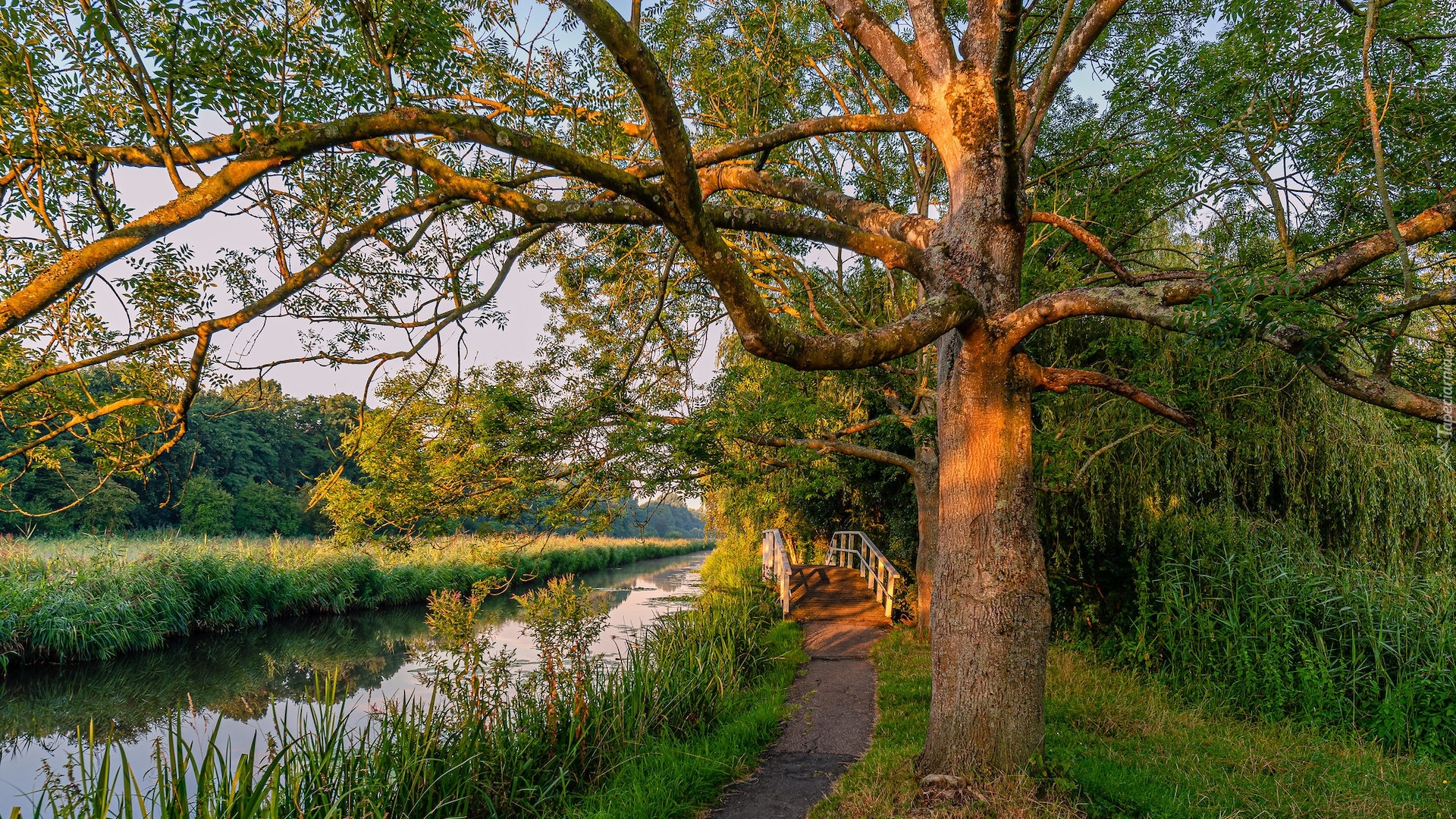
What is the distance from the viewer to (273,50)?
11.2 feet

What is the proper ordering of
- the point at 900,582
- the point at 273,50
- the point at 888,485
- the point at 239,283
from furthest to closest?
the point at 888,485 → the point at 900,582 → the point at 239,283 → the point at 273,50

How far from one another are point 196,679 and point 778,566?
1049 cm

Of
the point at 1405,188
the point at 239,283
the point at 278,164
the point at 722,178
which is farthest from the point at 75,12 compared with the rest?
→ the point at 1405,188

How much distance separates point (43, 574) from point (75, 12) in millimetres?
13011

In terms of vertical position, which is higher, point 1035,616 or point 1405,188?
point 1405,188

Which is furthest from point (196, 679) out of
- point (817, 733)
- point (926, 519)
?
point (926, 519)

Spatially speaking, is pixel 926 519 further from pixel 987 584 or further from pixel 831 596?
pixel 987 584

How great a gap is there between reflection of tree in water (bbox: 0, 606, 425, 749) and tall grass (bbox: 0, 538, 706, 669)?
37 centimetres

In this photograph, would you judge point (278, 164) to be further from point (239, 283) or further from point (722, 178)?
point (722, 178)

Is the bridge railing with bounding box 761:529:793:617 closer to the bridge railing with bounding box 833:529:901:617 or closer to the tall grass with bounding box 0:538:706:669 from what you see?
the bridge railing with bounding box 833:529:901:617

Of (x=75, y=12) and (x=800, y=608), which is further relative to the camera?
(x=800, y=608)

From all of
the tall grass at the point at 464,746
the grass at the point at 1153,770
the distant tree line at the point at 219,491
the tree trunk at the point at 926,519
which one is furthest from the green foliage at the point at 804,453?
the distant tree line at the point at 219,491

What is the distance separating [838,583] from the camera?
15.0 m

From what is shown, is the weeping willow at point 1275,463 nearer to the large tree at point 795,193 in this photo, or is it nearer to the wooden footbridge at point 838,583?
the large tree at point 795,193
